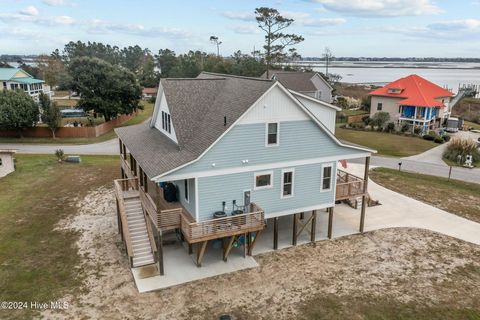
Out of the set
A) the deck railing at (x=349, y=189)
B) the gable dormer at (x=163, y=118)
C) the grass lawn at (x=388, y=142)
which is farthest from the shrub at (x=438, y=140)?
the gable dormer at (x=163, y=118)

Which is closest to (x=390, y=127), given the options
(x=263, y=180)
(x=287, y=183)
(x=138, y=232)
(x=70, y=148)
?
(x=287, y=183)

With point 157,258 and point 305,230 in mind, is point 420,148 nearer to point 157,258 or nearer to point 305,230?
point 305,230

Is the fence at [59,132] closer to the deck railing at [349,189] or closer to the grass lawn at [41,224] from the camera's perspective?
the grass lawn at [41,224]

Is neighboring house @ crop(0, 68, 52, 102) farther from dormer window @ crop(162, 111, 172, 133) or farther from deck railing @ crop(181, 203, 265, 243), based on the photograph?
deck railing @ crop(181, 203, 265, 243)

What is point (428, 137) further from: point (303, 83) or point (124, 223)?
point (124, 223)

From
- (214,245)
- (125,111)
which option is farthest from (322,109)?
(125,111)

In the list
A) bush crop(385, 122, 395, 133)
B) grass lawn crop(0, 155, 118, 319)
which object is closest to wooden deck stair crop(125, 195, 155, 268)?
grass lawn crop(0, 155, 118, 319)

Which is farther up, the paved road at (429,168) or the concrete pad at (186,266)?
the paved road at (429,168)
